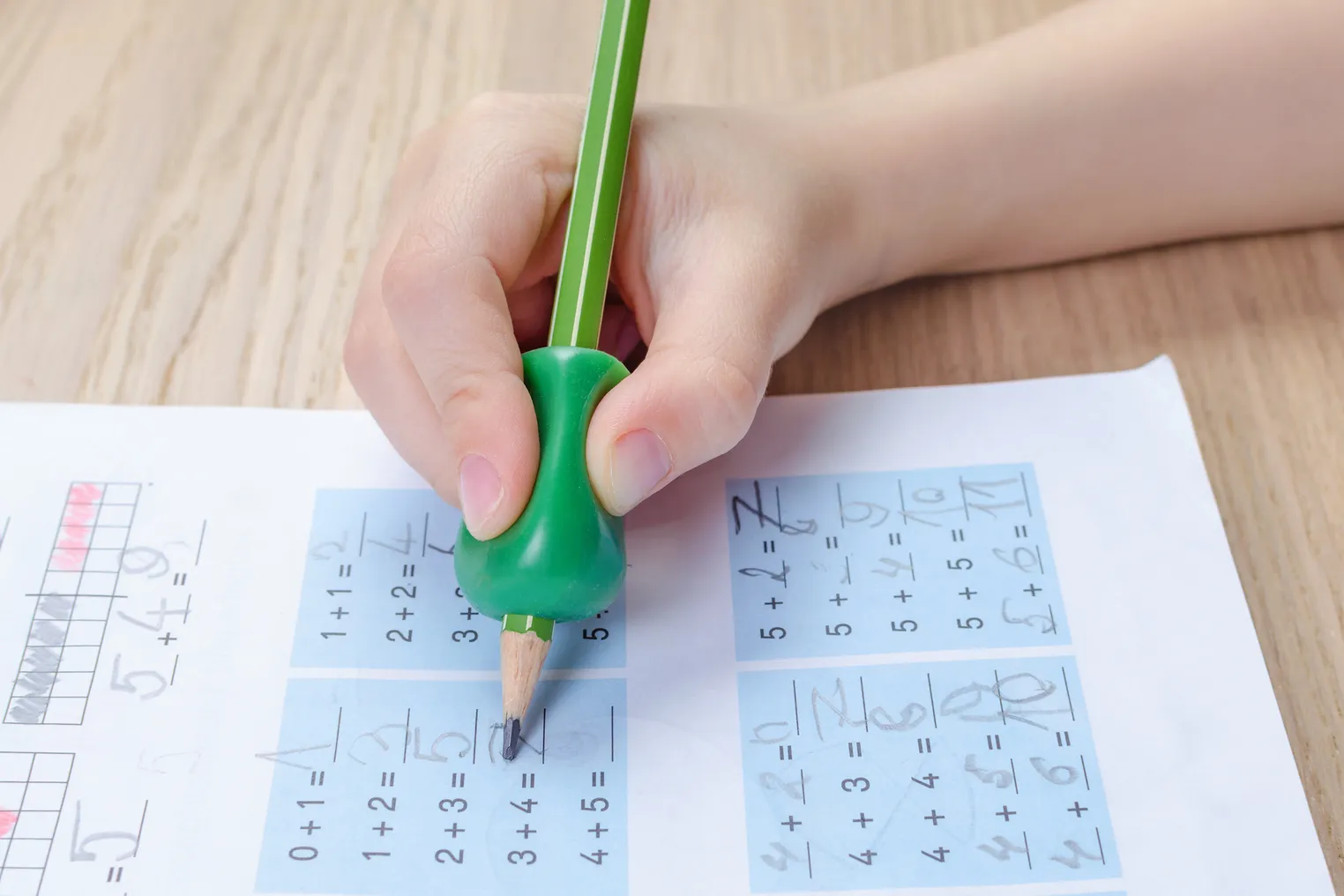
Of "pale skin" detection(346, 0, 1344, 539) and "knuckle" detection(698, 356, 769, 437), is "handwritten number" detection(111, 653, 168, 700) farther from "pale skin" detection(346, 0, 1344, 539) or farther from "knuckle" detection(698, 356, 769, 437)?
"knuckle" detection(698, 356, 769, 437)

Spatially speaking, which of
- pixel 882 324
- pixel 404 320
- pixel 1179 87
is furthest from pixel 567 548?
pixel 1179 87

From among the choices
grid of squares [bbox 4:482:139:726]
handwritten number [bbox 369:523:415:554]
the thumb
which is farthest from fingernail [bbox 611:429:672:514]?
grid of squares [bbox 4:482:139:726]

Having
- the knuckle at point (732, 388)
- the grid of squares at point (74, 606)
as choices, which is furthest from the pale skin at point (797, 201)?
the grid of squares at point (74, 606)

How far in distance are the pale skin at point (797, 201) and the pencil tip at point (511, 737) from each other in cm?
7

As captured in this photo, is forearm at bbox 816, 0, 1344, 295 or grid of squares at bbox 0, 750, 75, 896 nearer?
grid of squares at bbox 0, 750, 75, 896

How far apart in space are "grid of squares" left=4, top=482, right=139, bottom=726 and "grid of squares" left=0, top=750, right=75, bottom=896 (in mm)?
15

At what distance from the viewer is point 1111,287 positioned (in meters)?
0.54

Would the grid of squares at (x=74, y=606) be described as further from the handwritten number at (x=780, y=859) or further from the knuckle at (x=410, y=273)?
the handwritten number at (x=780, y=859)

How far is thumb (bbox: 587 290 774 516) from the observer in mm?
386

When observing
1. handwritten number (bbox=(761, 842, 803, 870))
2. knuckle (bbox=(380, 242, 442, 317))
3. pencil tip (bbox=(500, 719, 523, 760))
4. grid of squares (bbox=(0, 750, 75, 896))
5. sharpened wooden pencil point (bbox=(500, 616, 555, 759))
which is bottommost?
handwritten number (bbox=(761, 842, 803, 870))

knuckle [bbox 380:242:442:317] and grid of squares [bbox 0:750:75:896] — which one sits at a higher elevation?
knuckle [bbox 380:242:442:317]

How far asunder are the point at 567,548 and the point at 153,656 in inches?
7.1

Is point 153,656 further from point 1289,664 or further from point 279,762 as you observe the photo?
point 1289,664

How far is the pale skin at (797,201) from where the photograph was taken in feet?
1.35
